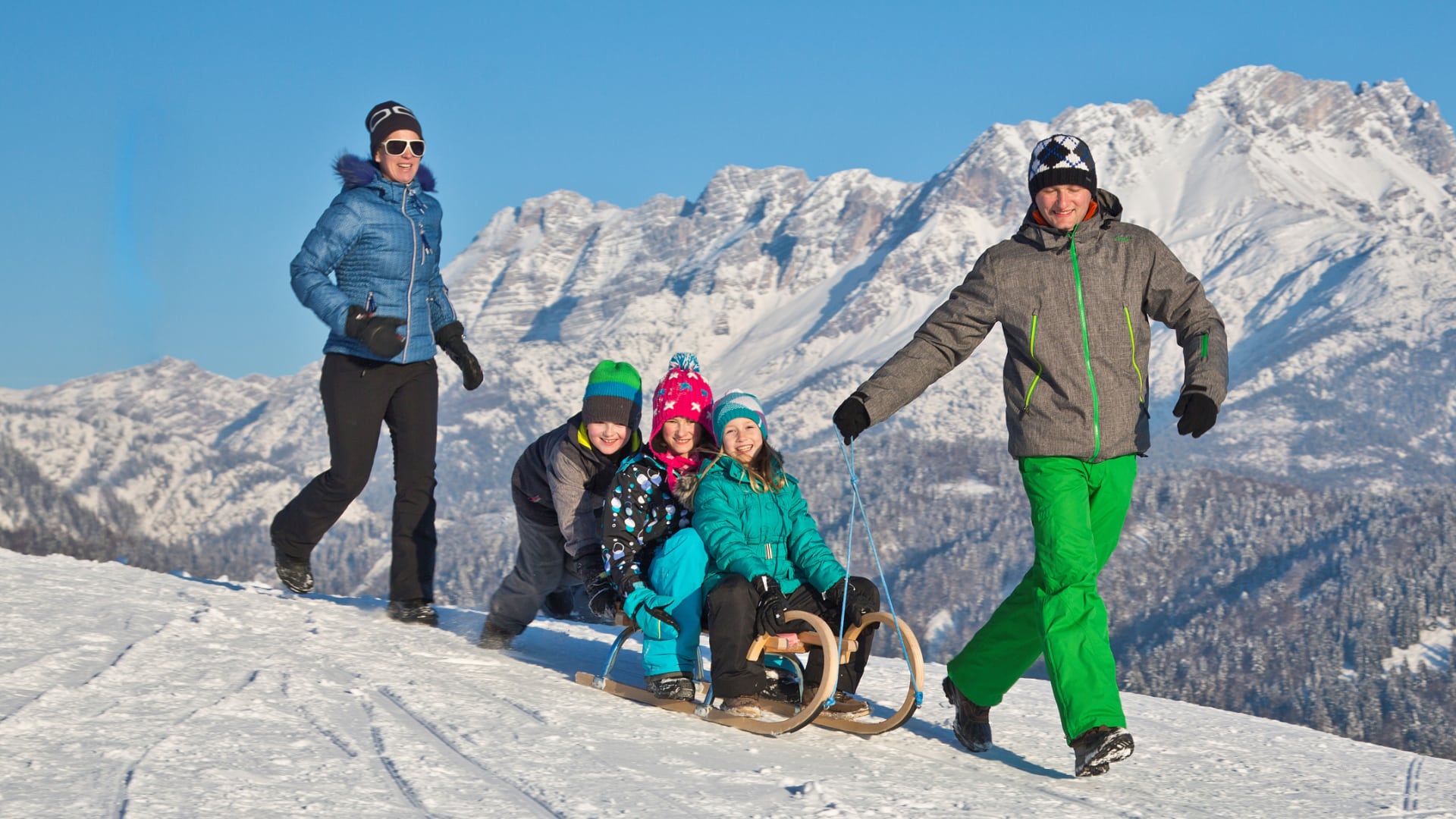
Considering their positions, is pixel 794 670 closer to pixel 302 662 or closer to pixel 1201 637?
pixel 302 662

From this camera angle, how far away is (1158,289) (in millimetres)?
4629

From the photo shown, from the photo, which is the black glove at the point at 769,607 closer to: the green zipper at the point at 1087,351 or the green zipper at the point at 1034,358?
→ the green zipper at the point at 1034,358

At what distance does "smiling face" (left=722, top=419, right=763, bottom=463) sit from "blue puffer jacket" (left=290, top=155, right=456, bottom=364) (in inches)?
78.8

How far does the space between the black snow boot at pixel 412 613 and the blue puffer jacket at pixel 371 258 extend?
124cm

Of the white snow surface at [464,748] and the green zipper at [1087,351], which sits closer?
the white snow surface at [464,748]

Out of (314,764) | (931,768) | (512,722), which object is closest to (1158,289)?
(931,768)

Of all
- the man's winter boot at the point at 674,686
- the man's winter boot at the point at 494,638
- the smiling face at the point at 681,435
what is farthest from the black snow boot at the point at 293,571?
the man's winter boot at the point at 674,686

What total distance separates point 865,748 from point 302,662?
7.41ft

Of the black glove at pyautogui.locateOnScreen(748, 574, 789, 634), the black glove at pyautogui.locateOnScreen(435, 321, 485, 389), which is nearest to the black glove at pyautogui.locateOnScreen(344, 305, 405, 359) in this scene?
the black glove at pyautogui.locateOnScreen(435, 321, 485, 389)

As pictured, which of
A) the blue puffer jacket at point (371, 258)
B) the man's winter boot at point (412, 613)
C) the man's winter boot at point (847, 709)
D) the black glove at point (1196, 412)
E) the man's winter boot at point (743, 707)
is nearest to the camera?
the black glove at point (1196, 412)

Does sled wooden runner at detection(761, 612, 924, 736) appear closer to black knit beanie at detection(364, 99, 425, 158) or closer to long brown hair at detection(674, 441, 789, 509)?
long brown hair at detection(674, 441, 789, 509)

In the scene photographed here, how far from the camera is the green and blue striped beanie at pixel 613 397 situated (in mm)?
5676

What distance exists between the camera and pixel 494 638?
20.7ft

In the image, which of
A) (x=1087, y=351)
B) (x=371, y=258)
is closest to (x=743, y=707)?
(x=1087, y=351)
